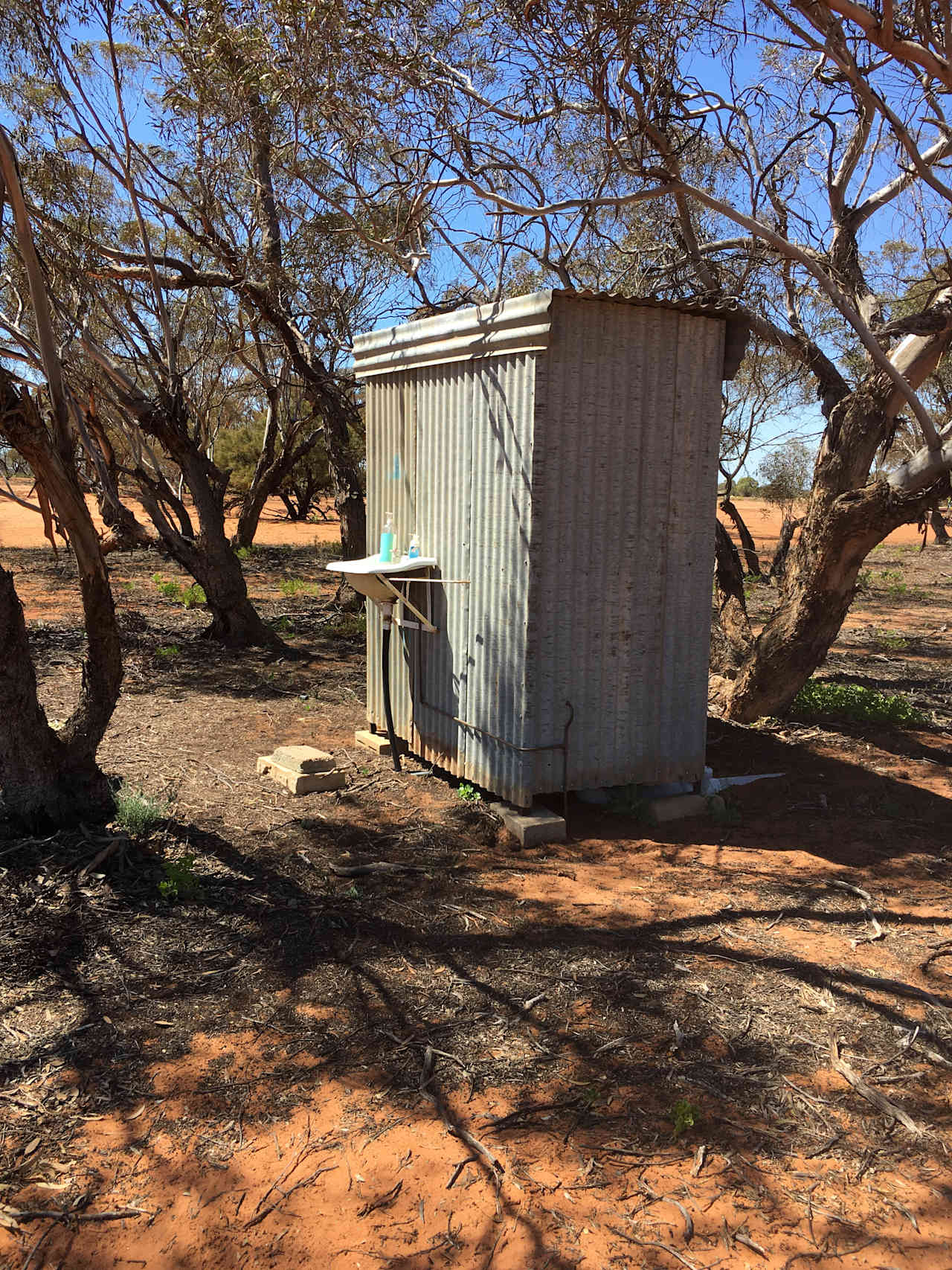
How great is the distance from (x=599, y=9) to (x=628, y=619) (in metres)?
4.05

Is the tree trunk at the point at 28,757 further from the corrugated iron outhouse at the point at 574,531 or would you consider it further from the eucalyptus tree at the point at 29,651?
the corrugated iron outhouse at the point at 574,531

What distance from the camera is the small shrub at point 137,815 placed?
5250mm

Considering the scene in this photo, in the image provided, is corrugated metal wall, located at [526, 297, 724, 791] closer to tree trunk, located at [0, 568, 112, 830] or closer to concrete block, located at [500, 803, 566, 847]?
concrete block, located at [500, 803, 566, 847]

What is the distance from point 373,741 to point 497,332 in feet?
10.4

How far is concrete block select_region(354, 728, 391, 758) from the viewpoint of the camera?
736cm

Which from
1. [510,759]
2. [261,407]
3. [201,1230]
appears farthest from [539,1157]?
[261,407]

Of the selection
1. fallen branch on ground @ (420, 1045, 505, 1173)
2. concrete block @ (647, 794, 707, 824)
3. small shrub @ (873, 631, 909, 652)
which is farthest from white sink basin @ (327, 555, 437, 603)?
small shrub @ (873, 631, 909, 652)

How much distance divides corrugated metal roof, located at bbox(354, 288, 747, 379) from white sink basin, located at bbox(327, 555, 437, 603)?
49.4 inches

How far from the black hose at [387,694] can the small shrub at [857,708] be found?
11.4 feet

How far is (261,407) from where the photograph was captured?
100 feet

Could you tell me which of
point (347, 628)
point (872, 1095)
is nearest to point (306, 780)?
point (872, 1095)

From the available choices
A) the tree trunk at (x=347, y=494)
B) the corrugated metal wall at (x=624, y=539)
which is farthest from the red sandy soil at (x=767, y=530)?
the corrugated metal wall at (x=624, y=539)

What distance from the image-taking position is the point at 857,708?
839cm

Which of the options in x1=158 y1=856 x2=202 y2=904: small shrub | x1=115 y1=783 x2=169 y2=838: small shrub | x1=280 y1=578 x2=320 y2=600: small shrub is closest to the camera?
x1=158 y1=856 x2=202 y2=904: small shrub
